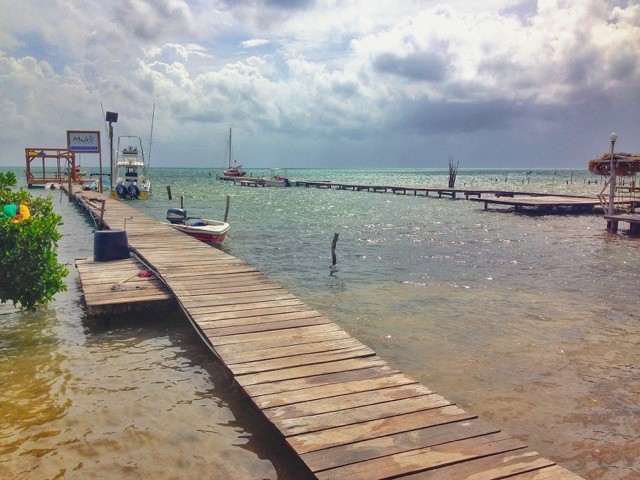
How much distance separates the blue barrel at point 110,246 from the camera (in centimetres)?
1248

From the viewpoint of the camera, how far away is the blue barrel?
12484 millimetres

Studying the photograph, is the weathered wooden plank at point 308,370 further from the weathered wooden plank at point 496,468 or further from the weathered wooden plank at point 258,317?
the weathered wooden plank at point 496,468

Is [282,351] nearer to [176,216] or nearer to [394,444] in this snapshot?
[394,444]

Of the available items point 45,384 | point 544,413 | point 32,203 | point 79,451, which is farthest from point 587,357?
point 32,203

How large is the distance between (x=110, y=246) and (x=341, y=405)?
31.6 feet

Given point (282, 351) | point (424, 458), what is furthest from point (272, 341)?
point (424, 458)

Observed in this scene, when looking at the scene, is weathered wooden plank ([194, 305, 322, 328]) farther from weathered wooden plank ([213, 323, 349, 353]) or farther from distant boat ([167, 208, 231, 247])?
distant boat ([167, 208, 231, 247])

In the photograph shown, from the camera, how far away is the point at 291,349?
6484 millimetres

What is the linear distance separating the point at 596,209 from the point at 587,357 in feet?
111

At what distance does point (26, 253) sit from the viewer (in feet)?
24.6

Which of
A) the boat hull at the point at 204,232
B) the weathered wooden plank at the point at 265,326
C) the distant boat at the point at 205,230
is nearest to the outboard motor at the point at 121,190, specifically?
the distant boat at the point at 205,230

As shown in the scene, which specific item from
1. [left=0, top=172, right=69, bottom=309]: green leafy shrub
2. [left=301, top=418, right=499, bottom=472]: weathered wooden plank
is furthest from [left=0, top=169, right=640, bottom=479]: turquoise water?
[left=0, top=172, right=69, bottom=309]: green leafy shrub

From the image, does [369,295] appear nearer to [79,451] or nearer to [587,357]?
[587,357]

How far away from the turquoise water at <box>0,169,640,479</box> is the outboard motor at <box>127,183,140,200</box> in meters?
33.1
